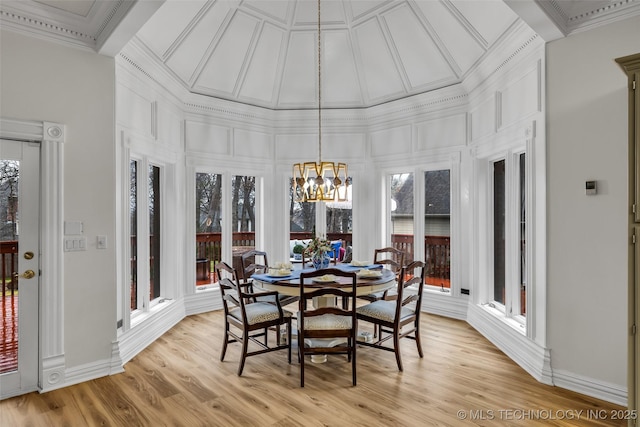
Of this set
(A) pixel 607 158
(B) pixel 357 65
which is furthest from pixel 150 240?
(A) pixel 607 158

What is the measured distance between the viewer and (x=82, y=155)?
315 cm

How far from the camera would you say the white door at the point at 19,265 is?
286 centimetres

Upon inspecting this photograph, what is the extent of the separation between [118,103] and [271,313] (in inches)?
95.8

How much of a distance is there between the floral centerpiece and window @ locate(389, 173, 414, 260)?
1927mm

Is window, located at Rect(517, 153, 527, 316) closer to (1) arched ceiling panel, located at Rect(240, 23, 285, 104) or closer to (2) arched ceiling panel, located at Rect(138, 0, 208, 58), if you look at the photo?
(1) arched ceiling panel, located at Rect(240, 23, 285, 104)

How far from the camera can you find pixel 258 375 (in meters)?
3.22

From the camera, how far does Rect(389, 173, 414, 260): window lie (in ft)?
18.0

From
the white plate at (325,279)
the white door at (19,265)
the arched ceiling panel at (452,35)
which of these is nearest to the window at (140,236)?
A: the white door at (19,265)

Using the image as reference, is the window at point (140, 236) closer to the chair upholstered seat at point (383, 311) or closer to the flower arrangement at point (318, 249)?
the flower arrangement at point (318, 249)

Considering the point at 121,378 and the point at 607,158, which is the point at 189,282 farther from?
the point at 607,158

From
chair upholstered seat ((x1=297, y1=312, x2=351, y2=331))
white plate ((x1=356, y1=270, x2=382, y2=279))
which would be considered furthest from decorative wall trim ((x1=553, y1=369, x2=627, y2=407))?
chair upholstered seat ((x1=297, y1=312, x2=351, y2=331))

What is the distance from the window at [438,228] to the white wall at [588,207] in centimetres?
206

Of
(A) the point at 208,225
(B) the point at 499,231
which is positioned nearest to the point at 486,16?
(B) the point at 499,231

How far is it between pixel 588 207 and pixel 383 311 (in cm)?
188
